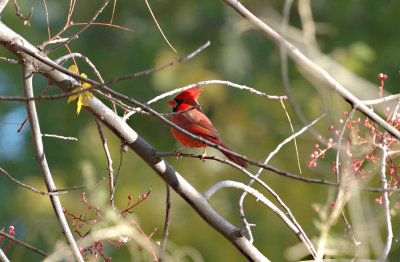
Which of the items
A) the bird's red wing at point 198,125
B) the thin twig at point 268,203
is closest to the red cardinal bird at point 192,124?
→ the bird's red wing at point 198,125

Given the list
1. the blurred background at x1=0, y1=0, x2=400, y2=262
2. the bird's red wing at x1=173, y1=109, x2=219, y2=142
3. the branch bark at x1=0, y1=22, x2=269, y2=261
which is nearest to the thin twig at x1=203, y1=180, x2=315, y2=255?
the branch bark at x1=0, y1=22, x2=269, y2=261

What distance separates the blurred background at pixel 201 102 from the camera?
5.96 m

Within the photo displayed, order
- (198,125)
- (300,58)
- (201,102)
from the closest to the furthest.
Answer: (300,58)
(198,125)
(201,102)

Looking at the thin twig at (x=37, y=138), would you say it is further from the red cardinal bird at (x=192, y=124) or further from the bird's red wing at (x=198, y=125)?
the bird's red wing at (x=198, y=125)

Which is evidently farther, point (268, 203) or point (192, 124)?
point (192, 124)

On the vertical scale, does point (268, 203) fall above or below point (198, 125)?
below

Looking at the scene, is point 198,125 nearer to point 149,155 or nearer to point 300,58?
point 149,155

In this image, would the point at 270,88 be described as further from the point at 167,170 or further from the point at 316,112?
the point at 167,170

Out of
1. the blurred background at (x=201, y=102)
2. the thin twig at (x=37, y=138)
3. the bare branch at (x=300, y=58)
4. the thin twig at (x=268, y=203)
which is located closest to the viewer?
the bare branch at (x=300, y=58)

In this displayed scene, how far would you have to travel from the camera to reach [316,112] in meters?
5.89

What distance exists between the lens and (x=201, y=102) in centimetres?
643

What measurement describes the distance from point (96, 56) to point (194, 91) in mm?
4866

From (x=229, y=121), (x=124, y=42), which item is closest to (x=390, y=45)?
(x=229, y=121)

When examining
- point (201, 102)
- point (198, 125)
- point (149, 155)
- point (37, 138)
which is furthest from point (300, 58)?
point (201, 102)
